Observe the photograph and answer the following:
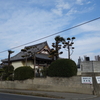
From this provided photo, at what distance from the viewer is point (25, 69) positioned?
19.0 metres

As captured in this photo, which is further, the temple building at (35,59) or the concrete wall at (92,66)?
the temple building at (35,59)

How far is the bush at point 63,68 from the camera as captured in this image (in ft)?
49.4

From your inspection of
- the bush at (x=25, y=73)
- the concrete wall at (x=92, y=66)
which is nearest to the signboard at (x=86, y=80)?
the concrete wall at (x=92, y=66)

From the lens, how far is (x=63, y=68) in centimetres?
1530

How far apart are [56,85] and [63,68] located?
2.08 meters

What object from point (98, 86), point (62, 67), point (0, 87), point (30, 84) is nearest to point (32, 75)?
point (30, 84)

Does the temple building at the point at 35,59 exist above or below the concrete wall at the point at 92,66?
above

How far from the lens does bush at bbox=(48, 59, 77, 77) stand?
15047mm

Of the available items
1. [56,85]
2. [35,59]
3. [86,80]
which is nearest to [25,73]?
[56,85]

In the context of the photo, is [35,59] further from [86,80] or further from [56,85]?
[86,80]

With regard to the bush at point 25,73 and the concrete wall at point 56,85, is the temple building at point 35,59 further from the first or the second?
the concrete wall at point 56,85

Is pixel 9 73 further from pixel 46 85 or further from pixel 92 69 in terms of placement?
pixel 92 69

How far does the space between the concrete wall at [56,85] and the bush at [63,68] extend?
52 centimetres

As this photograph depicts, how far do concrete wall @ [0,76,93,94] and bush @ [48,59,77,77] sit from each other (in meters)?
0.52
